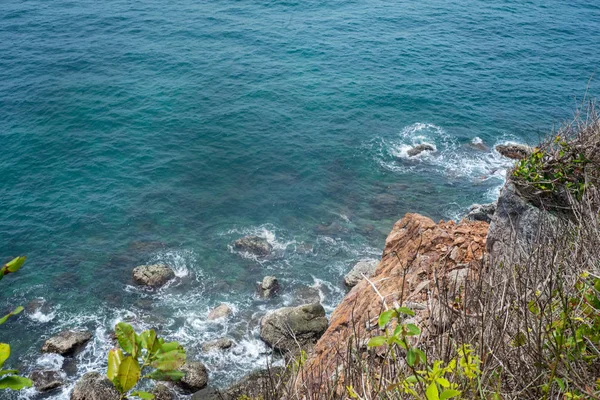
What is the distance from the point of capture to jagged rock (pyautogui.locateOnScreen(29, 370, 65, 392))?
25984 millimetres

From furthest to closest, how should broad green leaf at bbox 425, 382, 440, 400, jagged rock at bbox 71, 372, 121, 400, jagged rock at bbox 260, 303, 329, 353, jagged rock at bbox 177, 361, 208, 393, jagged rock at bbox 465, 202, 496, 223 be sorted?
jagged rock at bbox 465, 202, 496, 223, jagged rock at bbox 260, 303, 329, 353, jagged rock at bbox 177, 361, 208, 393, jagged rock at bbox 71, 372, 121, 400, broad green leaf at bbox 425, 382, 440, 400

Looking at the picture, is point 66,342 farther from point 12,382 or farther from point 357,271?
point 12,382

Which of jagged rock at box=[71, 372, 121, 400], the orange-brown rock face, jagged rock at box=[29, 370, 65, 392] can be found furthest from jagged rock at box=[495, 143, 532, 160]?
jagged rock at box=[29, 370, 65, 392]

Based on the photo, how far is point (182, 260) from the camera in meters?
34.5

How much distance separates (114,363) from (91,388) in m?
23.9

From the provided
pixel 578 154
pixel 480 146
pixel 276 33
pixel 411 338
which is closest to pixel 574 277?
pixel 411 338

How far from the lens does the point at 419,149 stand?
45250mm

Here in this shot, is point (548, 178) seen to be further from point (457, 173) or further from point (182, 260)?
point (457, 173)

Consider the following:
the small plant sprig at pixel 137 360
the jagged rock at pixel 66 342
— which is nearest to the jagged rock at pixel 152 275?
the jagged rock at pixel 66 342

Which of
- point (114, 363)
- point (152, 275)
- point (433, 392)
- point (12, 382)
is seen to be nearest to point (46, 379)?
point (152, 275)

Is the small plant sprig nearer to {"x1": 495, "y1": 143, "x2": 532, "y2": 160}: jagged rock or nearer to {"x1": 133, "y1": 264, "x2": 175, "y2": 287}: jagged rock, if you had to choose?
{"x1": 133, "y1": 264, "x2": 175, "y2": 287}: jagged rock

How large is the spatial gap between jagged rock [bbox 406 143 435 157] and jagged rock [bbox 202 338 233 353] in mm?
24473

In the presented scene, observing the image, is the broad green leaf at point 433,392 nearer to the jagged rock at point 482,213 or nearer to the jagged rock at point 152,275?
the jagged rock at point 482,213

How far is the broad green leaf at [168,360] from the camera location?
4.04 metres
